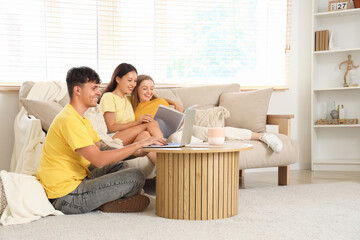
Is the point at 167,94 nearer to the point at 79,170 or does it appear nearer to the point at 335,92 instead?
the point at 79,170

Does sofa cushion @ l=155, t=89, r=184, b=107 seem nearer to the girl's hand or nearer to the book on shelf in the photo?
the girl's hand

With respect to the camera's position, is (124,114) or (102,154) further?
(124,114)

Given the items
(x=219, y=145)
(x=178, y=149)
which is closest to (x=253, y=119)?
(x=219, y=145)

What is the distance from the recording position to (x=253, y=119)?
12.1ft

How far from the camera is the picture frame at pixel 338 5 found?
4480 millimetres

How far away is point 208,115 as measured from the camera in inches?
141

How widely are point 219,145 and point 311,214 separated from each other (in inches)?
25.1

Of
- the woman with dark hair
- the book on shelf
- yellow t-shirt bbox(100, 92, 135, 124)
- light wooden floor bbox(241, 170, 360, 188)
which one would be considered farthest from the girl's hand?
the book on shelf

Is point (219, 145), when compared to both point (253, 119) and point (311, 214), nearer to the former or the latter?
point (311, 214)

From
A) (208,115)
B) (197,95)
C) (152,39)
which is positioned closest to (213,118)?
(208,115)

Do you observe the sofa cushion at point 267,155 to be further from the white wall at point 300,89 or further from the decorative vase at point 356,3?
the decorative vase at point 356,3

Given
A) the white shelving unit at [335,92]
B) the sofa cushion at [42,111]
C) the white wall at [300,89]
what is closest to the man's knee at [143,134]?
the sofa cushion at [42,111]

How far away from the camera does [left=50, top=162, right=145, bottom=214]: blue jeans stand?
7.72ft

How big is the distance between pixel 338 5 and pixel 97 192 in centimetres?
339
